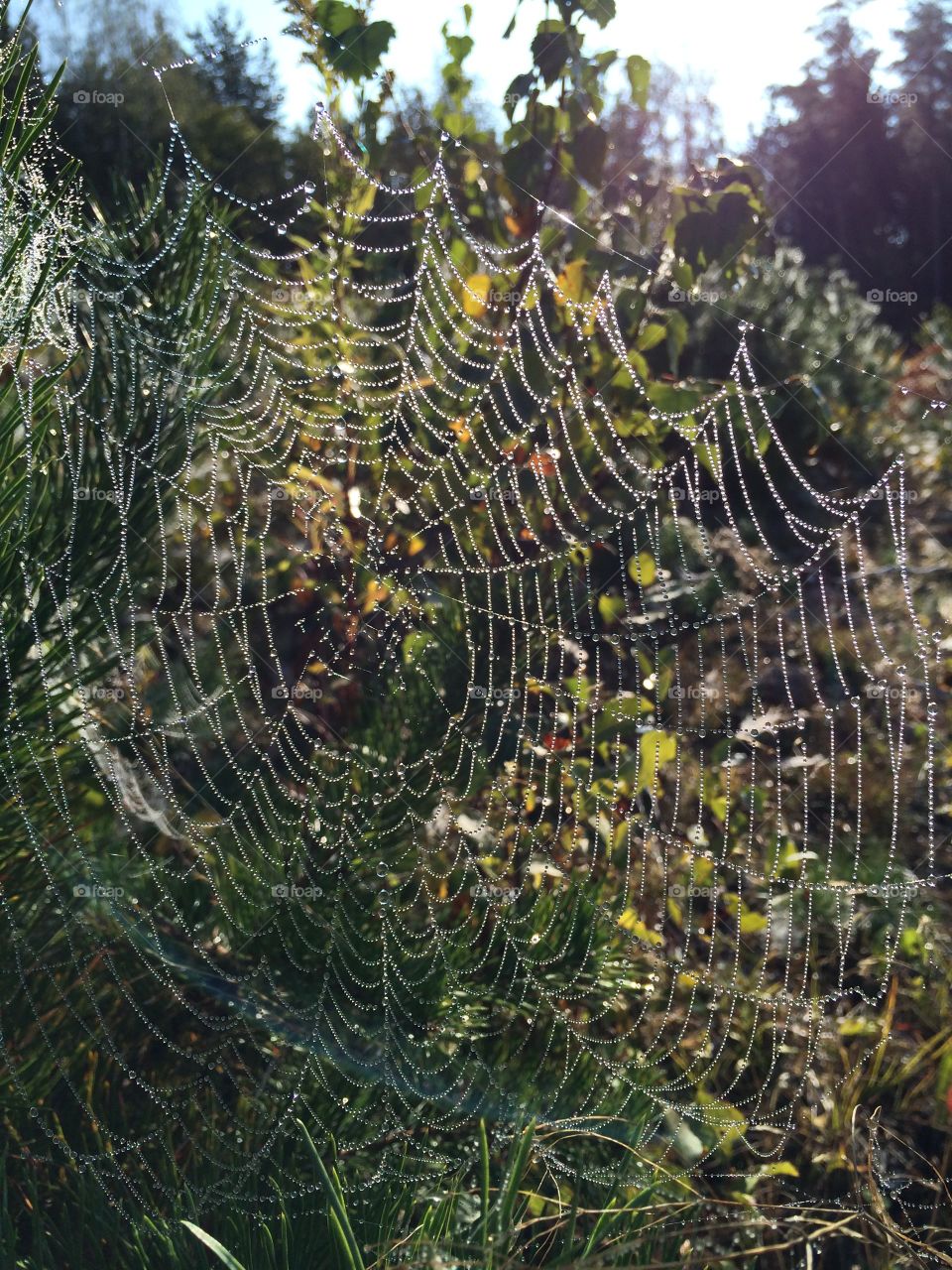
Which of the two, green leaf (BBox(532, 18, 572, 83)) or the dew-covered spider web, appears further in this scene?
green leaf (BBox(532, 18, 572, 83))

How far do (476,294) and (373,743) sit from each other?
863mm

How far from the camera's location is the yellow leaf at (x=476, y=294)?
205cm

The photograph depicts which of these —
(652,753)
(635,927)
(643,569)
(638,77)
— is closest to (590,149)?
(638,77)

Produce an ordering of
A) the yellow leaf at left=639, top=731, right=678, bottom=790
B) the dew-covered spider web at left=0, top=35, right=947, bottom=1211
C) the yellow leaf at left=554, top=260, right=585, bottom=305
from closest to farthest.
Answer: the dew-covered spider web at left=0, top=35, right=947, bottom=1211, the yellow leaf at left=639, top=731, right=678, bottom=790, the yellow leaf at left=554, top=260, right=585, bottom=305

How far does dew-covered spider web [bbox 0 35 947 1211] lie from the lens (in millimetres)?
1526

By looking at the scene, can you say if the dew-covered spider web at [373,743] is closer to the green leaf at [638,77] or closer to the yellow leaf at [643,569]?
the yellow leaf at [643,569]

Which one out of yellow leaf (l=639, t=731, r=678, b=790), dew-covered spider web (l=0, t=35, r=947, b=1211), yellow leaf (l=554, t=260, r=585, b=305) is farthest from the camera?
yellow leaf (l=554, t=260, r=585, b=305)

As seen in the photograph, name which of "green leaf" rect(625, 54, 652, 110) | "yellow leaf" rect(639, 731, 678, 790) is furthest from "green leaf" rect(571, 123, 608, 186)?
"yellow leaf" rect(639, 731, 678, 790)

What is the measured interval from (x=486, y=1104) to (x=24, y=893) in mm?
749

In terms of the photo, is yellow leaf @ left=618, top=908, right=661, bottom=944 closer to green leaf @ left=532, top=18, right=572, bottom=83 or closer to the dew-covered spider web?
the dew-covered spider web

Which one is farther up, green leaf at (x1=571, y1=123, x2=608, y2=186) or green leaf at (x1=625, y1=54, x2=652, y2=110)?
green leaf at (x1=625, y1=54, x2=652, y2=110)

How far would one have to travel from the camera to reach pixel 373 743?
5.87 feet

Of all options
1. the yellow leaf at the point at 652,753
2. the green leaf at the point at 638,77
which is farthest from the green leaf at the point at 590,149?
the yellow leaf at the point at 652,753

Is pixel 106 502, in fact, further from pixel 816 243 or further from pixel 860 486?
pixel 816 243
